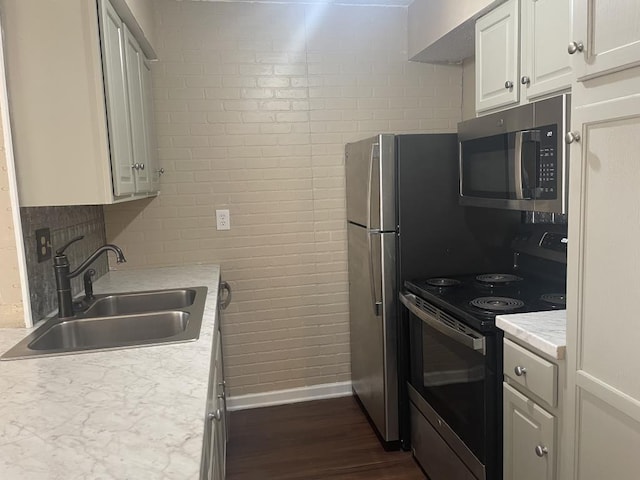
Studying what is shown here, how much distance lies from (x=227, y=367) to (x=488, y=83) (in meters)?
2.19

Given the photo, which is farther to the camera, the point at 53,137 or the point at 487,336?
the point at 487,336

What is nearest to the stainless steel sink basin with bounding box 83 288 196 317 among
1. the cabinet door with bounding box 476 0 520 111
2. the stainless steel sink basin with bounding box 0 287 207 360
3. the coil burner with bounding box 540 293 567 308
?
the stainless steel sink basin with bounding box 0 287 207 360

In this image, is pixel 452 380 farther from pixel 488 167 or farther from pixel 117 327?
pixel 117 327

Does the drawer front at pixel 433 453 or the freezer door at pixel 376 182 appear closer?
the drawer front at pixel 433 453

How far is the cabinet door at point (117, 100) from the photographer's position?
1670 millimetres

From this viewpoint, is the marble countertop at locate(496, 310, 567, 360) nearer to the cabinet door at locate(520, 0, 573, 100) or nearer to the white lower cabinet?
the white lower cabinet

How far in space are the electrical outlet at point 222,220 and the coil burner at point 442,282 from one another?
1271 mm

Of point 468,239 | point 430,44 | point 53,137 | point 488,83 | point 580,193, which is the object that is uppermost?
point 430,44

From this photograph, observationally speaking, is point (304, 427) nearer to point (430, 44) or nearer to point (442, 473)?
point (442, 473)

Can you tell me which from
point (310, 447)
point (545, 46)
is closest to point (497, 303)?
point (545, 46)

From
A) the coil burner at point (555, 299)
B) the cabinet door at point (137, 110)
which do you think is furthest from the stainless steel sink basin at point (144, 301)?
the coil burner at point (555, 299)

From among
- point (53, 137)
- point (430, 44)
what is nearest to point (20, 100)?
point (53, 137)

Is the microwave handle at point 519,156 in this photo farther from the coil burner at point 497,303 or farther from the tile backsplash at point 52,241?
the tile backsplash at point 52,241

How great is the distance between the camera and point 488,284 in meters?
2.28
